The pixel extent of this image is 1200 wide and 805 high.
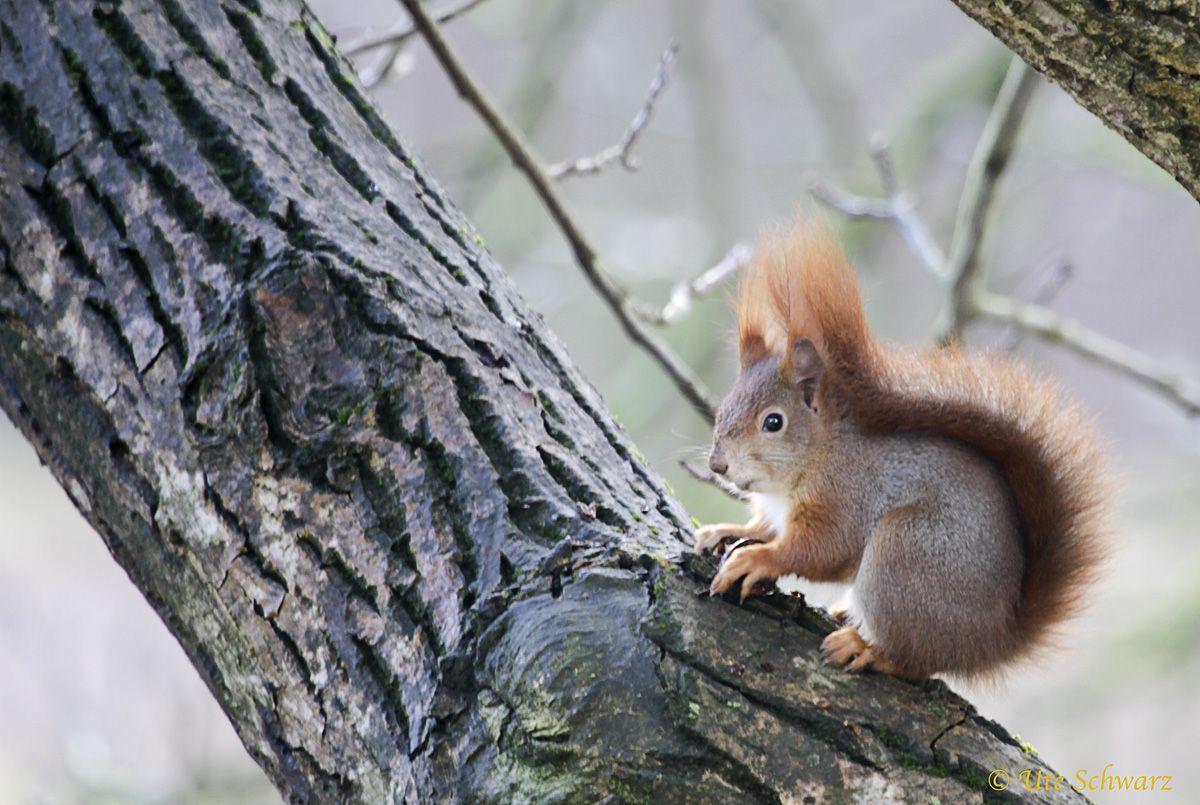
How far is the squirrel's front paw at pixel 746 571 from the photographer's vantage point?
1.25 meters

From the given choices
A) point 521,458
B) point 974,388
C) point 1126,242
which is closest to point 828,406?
point 974,388

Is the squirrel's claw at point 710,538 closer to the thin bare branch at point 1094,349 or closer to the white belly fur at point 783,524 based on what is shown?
the white belly fur at point 783,524

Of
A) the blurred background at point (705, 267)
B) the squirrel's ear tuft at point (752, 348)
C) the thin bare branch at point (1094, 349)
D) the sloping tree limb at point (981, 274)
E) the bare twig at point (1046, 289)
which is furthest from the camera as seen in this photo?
the blurred background at point (705, 267)

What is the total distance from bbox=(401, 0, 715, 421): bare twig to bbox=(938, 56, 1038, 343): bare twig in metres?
0.52

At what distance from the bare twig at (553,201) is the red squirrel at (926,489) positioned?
39cm

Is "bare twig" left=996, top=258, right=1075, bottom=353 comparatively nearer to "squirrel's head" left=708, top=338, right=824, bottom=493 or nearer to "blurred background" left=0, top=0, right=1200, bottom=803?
"blurred background" left=0, top=0, right=1200, bottom=803

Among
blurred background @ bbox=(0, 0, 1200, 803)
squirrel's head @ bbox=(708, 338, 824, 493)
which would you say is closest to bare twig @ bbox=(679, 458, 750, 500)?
squirrel's head @ bbox=(708, 338, 824, 493)

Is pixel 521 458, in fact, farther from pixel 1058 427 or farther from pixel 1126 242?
pixel 1126 242

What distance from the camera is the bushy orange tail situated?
1597 mm

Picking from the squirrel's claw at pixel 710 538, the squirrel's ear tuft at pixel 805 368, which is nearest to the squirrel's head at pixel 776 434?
the squirrel's ear tuft at pixel 805 368

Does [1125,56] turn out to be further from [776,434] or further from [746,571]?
[776,434]

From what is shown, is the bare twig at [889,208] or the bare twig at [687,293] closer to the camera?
the bare twig at [687,293]

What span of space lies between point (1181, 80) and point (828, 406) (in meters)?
0.74

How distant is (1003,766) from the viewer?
1.21 metres
